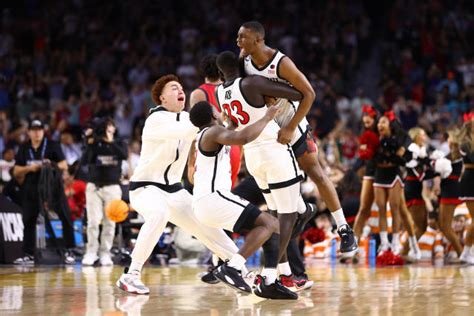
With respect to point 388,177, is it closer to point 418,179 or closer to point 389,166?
point 389,166

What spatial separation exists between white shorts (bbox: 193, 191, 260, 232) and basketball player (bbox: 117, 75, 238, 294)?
55cm

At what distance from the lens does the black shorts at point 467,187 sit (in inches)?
525

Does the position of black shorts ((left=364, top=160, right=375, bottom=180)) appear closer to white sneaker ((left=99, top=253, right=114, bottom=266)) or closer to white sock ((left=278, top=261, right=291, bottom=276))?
white sneaker ((left=99, top=253, right=114, bottom=266))

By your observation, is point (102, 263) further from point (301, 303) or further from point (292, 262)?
point (301, 303)

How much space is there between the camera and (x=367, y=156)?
1370cm

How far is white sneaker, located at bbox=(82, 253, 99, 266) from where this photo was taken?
13688mm

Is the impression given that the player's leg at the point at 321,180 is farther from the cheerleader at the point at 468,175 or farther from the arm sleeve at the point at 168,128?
the cheerleader at the point at 468,175

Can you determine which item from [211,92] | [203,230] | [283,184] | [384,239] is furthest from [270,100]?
[384,239]

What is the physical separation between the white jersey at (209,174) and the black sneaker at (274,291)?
85 centimetres

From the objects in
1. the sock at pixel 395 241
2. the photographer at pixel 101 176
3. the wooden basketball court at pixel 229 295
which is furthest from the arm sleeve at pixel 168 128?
the sock at pixel 395 241

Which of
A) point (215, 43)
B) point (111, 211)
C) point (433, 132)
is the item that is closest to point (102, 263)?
point (111, 211)

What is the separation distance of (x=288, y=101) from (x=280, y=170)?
679mm

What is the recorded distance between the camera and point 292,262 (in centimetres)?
937

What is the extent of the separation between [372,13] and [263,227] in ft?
55.6
